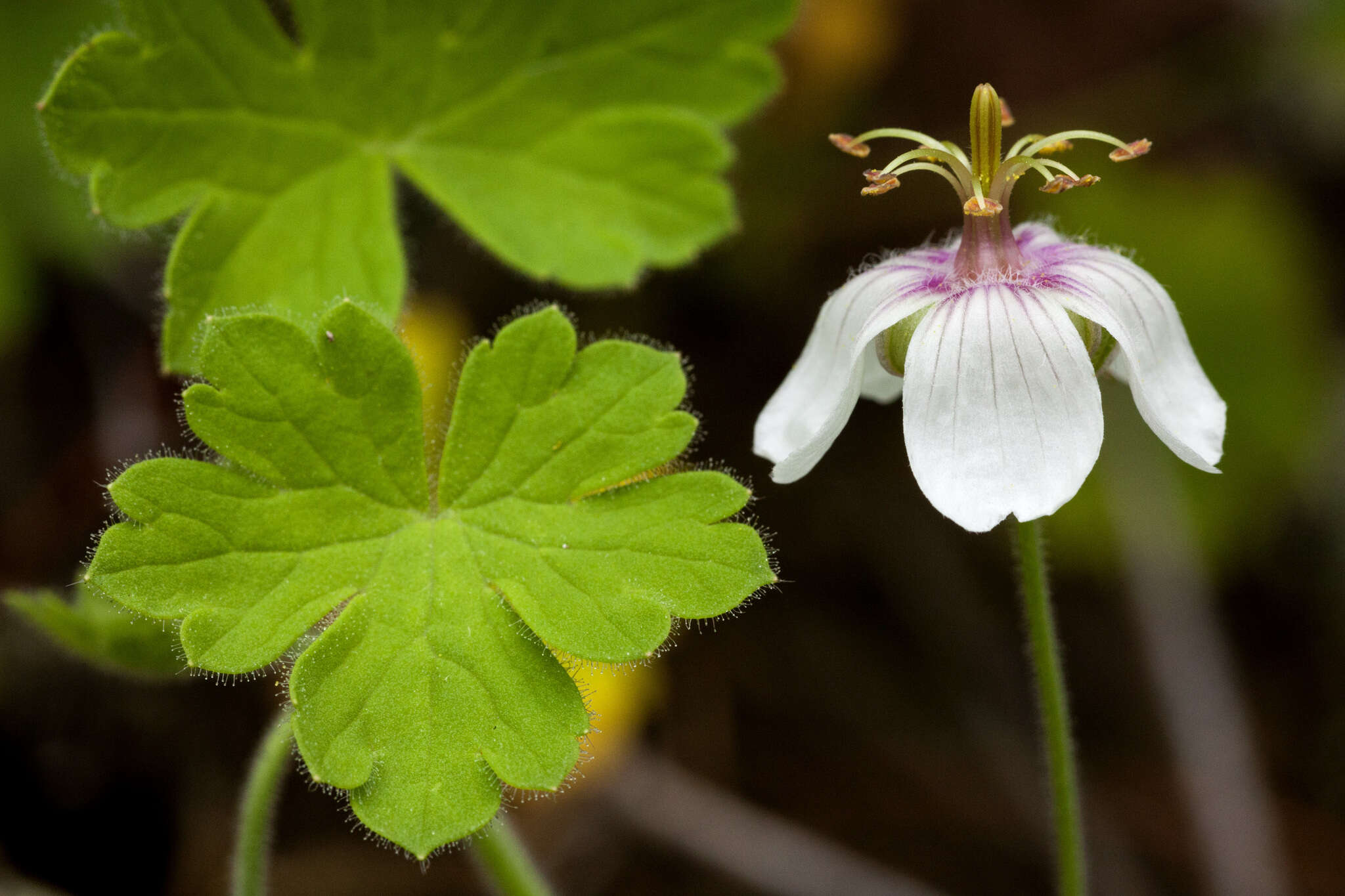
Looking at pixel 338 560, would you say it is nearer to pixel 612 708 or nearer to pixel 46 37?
pixel 612 708

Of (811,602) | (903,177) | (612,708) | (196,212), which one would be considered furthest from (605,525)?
(903,177)

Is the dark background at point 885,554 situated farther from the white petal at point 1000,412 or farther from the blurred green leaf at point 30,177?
the white petal at point 1000,412

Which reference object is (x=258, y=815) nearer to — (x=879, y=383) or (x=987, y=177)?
(x=879, y=383)

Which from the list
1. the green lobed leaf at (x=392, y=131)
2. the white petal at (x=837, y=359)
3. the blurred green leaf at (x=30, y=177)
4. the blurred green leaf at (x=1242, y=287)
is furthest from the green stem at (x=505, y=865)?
the blurred green leaf at (x=1242, y=287)

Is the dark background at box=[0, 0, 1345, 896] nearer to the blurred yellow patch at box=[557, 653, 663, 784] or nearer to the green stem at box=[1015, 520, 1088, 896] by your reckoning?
the blurred yellow patch at box=[557, 653, 663, 784]

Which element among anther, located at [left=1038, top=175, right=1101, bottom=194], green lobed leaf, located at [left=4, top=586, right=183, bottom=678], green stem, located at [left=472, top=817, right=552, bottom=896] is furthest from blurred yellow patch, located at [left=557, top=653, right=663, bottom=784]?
anther, located at [left=1038, top=175, right=1101, bottom=194]
